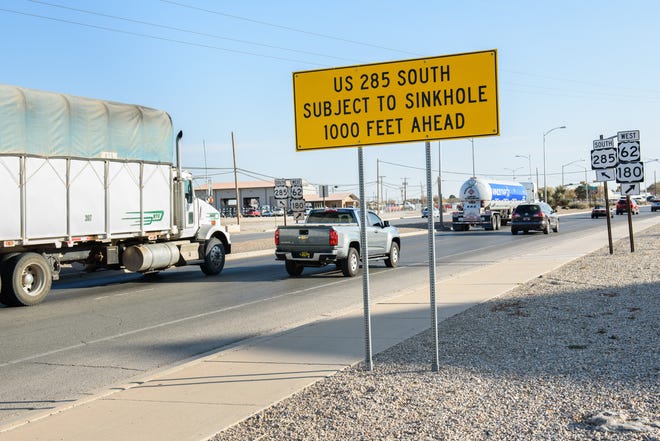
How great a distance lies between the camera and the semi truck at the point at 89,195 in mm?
13961

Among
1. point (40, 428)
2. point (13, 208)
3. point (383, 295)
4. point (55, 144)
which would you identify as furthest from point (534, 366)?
point (55, 144)

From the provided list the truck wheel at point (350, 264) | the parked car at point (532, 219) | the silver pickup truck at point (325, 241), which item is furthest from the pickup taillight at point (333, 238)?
the parked car at point (532, 219)

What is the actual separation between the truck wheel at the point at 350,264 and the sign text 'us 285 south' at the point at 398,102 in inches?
439

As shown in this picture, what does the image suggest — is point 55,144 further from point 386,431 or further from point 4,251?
point 386,431

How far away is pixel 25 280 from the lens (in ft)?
46.5

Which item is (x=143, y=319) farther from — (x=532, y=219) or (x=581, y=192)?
(x=581, y=192)

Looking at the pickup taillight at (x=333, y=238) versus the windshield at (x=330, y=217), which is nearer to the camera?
the pickup taillight at (x=333, y=238)

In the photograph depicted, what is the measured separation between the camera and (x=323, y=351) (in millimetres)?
8484

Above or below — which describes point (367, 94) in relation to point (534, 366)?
above

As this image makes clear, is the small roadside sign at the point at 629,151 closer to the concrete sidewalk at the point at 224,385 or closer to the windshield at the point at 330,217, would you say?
the windshield at the point at 330,217

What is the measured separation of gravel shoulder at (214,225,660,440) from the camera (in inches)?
207

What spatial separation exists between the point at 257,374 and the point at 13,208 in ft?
27.9

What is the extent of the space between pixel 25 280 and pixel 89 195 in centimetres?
240

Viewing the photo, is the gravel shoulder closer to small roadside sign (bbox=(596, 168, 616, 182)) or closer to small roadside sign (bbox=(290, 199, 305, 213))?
small roadside sign (bbox=(596, 168, 616, 182))
